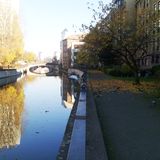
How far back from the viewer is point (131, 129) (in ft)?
39.7

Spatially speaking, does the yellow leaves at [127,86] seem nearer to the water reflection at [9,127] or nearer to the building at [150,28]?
the building at [150,28]

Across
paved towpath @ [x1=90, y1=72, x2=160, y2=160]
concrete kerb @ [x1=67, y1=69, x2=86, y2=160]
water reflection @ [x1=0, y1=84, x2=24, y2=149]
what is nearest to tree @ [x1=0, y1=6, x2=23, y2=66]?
water reflection @ [x1=0, y1=84, x2=24, y2=149]

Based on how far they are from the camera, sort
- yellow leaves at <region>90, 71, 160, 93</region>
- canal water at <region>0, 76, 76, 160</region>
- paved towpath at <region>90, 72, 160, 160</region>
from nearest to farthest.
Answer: paved towpath at <region>90, 72, 160, 160</region> < canal water at <region>0, 76, 76, 160</region> < yellow leaves at <region>90, 71, 160, 93</region>

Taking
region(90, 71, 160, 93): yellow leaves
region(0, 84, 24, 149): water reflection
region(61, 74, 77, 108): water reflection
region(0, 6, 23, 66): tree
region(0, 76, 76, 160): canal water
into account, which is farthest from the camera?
region(0, 6, 23, 66): tree

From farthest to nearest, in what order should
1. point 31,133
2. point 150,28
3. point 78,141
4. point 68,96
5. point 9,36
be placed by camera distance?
1. point 9,36
2. point 68,96
3. point 150,28
4. point 31,133
5. point 78,141

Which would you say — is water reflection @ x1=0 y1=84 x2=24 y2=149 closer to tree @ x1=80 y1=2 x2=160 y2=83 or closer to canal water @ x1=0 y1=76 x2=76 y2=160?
canal water @ x1=0 y1=76 x2=76 y2=160

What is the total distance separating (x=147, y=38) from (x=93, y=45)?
14.2 feet

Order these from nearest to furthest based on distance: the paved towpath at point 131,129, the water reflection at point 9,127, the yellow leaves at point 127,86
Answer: the paved towpath at point 131,129 < the water reflection at point 9,127 < the yellow leaves at point 127,86

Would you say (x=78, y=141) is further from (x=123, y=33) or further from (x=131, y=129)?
(x=123, y=33)

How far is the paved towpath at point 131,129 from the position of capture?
9281 millimetres

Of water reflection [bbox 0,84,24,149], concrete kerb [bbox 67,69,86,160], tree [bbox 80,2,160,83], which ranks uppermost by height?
tree [bbox 80,2,160,83]

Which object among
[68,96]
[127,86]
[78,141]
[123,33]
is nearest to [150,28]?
[123,33]

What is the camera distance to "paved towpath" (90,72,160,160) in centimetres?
928

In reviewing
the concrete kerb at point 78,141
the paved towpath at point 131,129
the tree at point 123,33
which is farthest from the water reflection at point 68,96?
the concrete kerb at point 78,141
